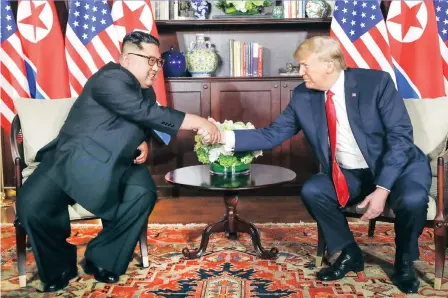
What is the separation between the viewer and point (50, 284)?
2871 millimetres

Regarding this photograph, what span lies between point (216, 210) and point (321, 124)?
180cm

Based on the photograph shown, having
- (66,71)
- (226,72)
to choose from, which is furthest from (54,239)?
(226,72)

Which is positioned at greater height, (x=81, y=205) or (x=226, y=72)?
(x=226, y=72)

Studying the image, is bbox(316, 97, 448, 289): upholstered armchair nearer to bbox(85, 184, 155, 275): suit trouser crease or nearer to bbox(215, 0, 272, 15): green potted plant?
bbox(85, 184, 155, 275): suit trouser crease

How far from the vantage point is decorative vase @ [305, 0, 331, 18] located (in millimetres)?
5020

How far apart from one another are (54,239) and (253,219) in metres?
1.78

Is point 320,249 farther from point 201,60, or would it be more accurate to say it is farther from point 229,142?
point 201,60

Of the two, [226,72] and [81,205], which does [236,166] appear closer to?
[81,205]

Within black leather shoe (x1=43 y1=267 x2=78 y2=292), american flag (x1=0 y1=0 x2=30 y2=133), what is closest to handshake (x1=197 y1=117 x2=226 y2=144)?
black leather shoe (x1=43 y1=267 x2=78 y2=292)

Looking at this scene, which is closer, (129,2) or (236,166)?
(236,166)

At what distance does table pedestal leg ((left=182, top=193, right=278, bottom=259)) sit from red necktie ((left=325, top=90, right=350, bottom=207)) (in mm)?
602

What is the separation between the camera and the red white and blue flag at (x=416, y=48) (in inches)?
188

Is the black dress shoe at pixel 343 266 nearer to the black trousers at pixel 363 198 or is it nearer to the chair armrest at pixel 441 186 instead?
the black trousers at pixel 363 198

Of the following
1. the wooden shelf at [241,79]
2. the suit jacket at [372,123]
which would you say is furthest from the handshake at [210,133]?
the wooden shelf at [241,79]
